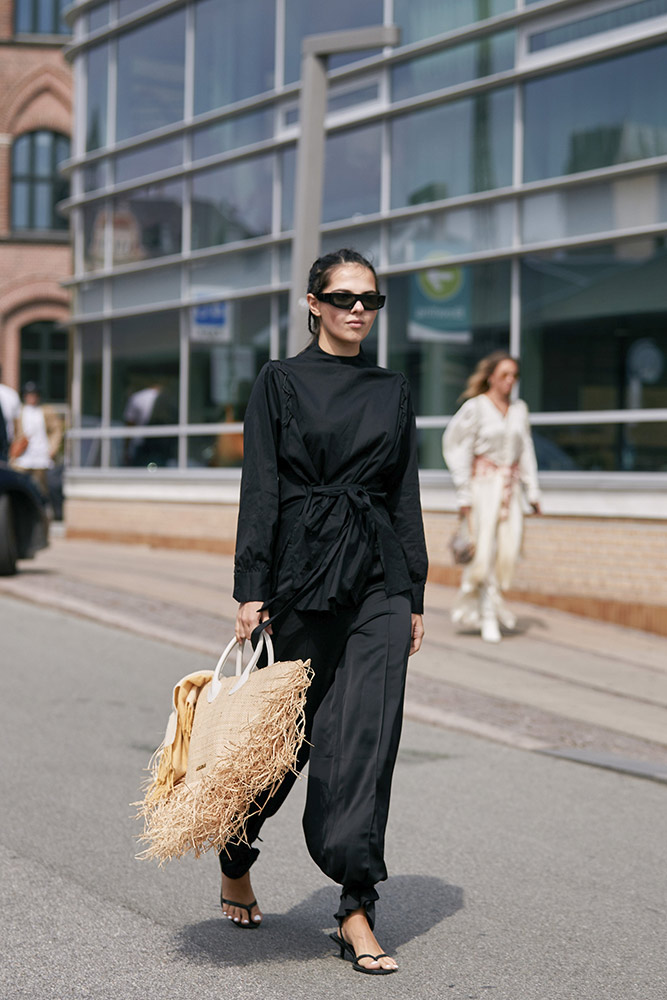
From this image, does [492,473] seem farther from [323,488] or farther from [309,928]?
[323,488]

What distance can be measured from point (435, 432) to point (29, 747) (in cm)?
807

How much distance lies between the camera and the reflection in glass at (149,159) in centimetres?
1875

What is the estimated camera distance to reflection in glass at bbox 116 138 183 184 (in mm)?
18750

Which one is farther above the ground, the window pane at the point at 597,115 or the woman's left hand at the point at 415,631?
the window pane at the point at 597,115

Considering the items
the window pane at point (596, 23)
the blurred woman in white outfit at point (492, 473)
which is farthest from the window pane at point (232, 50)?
the blurred woman in white outfit at point (492, 473)

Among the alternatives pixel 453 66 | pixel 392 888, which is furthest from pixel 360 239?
pixel 392 888

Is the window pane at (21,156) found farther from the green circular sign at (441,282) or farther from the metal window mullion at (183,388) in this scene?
the green circular sign at (441,282)

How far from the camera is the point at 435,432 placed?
14594 millimetres

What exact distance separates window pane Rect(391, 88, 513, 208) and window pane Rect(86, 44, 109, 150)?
260 inches

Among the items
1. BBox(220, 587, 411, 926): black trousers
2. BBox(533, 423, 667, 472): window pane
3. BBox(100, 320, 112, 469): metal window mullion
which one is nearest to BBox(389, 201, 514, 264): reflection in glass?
BBox(533, 423, 667, 472): window pane

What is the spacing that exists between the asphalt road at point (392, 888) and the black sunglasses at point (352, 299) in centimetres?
188

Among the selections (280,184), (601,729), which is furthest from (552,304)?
(601,729)

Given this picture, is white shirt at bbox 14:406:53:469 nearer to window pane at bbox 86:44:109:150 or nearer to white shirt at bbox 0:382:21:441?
white shirt at bbox 0:382:21:441

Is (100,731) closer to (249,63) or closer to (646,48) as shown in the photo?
(646,48)
